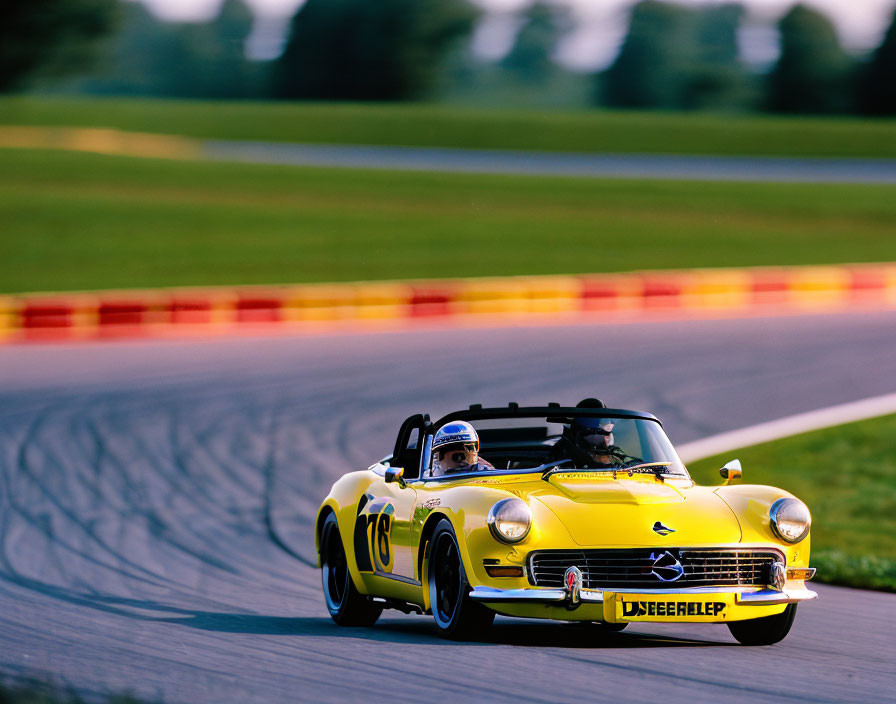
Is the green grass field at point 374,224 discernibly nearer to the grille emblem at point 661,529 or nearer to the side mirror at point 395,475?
the side mirror at point 395,475

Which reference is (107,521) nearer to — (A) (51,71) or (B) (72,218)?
(B) (72,218)

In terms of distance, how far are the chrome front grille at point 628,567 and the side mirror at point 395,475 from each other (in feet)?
4.72

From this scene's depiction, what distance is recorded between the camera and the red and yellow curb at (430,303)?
25.3 metres

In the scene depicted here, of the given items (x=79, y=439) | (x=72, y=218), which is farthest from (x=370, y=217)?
(x=79, y=439)

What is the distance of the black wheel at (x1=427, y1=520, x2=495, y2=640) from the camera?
285 inches

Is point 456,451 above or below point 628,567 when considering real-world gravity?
above

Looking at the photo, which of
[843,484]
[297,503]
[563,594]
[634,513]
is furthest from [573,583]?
[843,484]

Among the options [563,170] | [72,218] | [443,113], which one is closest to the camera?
[72,218]

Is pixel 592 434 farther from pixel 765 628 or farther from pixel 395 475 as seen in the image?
pixel 765 628

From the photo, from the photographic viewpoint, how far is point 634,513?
23.6 ft

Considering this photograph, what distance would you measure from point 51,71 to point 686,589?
6728cm

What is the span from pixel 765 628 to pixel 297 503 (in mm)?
6736

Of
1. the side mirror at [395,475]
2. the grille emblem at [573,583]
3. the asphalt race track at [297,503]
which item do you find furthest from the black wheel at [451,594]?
the side mirror at [395,475]

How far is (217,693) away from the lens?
5.82 meters
